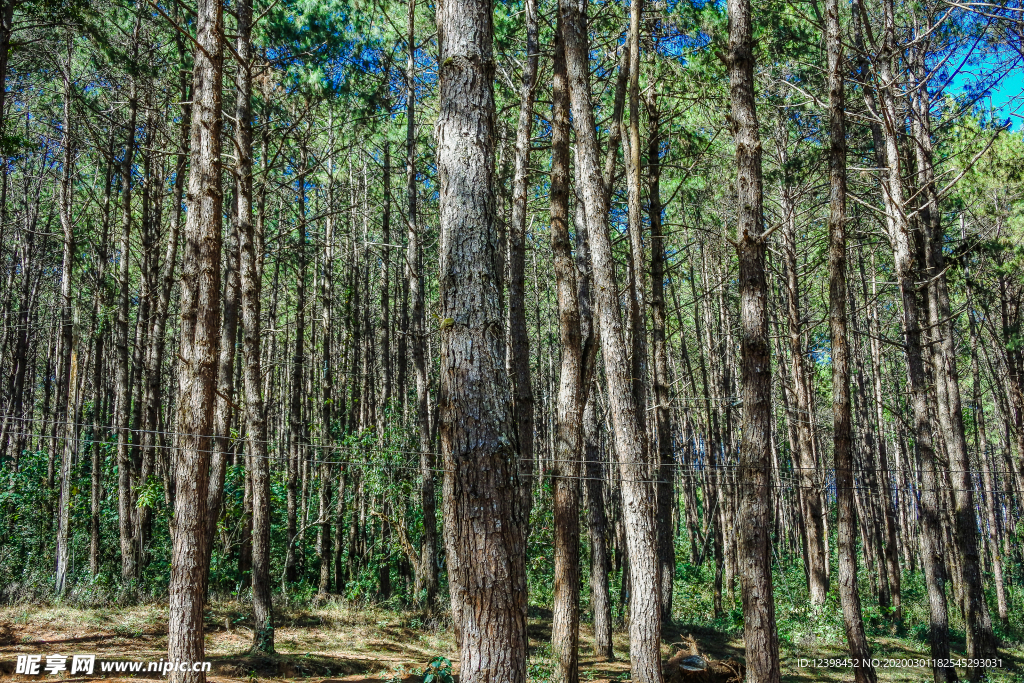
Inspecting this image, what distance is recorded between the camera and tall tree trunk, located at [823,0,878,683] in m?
7.07

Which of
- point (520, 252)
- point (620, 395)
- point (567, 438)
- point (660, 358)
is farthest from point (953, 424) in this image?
point (520, 252)

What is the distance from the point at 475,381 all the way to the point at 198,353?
3.22 metres

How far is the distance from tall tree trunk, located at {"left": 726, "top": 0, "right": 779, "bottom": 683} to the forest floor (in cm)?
223

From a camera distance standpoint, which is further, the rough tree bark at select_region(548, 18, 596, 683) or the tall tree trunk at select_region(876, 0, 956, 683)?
the tall tree trunk at select_region(876, 0, 956, 683)

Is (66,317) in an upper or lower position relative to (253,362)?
upper

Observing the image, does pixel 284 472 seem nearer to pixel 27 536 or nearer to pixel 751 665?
pixel 27 536

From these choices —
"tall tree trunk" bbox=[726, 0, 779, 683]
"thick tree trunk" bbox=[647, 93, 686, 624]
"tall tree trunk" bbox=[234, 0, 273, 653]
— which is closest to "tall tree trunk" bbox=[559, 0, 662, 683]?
"tall tree trunk" bbox=[726, 0, 779, 683]

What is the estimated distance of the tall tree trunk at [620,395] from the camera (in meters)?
5.51

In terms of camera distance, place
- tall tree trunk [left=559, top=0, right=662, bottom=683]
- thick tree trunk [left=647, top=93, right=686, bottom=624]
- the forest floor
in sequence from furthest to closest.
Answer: thick tree trunk [left=647, top=93, right=686, bottom=624] < the forest floor < tall tree trunk [left=559, top=0, right=662, bottom=683]

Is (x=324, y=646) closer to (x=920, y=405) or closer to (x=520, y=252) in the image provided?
(x=520, y=252)

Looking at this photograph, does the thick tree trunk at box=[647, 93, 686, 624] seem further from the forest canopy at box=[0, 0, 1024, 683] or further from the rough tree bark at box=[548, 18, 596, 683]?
the rough tree bark at box=[548, 18, 596, 683]

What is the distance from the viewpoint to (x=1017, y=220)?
11.5 m

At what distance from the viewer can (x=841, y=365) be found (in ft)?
24.6

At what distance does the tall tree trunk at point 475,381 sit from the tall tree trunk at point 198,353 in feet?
9.33
